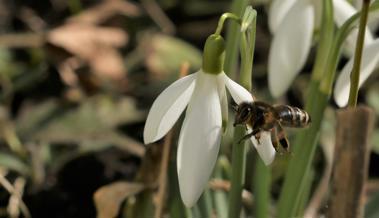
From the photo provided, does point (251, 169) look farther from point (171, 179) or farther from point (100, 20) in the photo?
point (100, 20)

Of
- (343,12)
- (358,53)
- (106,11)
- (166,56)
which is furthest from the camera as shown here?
(106,11)

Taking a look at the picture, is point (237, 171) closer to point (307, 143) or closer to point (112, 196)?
point (307, 143)

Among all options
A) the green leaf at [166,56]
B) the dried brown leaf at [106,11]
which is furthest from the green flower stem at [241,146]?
the dried brown leaf at [106,11]

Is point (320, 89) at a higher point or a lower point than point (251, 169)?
higher

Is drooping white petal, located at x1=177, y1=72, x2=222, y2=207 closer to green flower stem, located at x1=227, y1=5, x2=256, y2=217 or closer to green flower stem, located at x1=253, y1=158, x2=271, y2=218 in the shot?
green flower stem, located at x1=227, y1=5, x2=256, y2=217

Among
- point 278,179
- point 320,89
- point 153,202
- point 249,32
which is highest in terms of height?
point 249,32

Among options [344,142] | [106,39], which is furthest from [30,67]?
[344,142]

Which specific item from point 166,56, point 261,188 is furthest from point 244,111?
point 166,56
